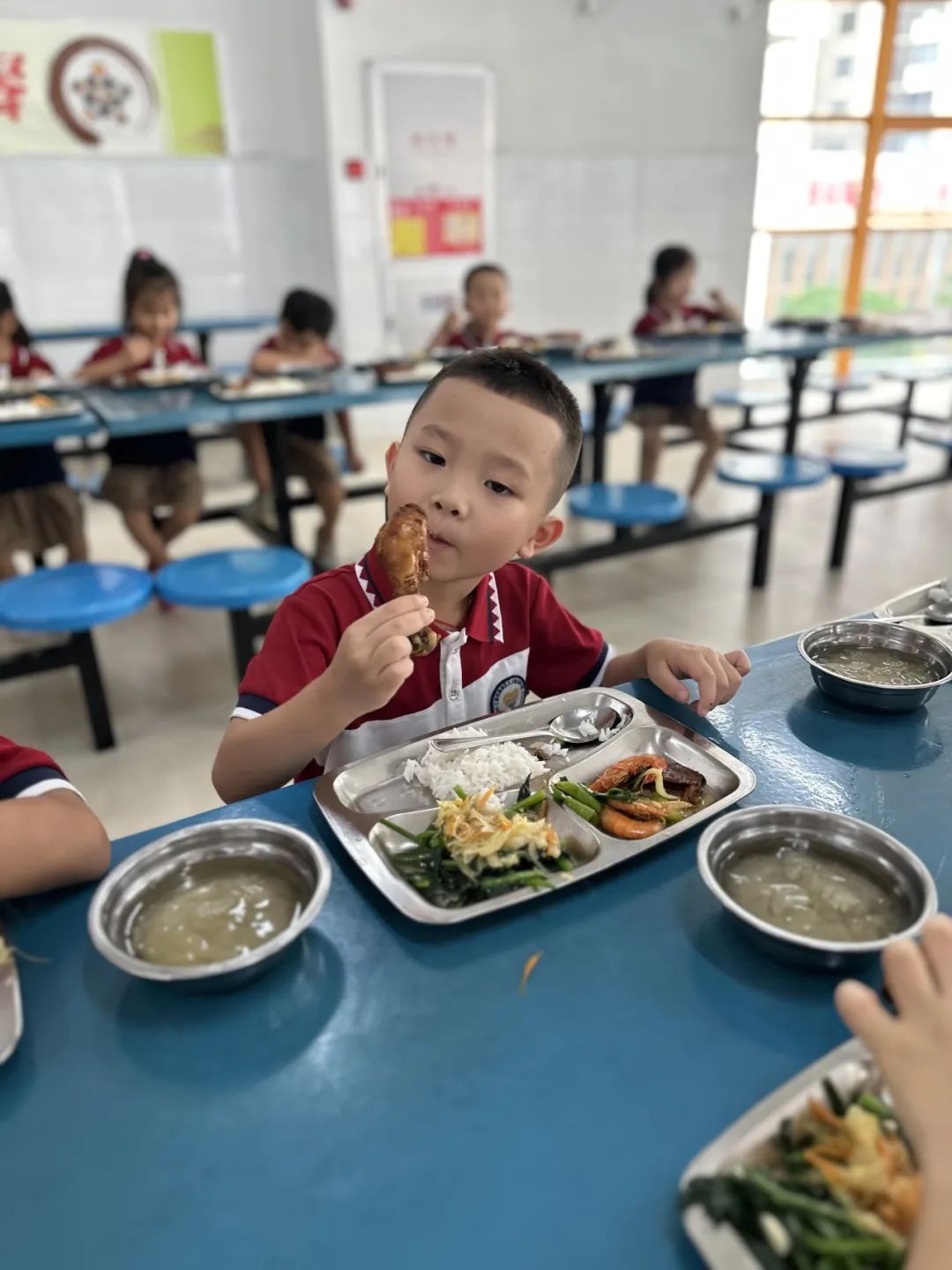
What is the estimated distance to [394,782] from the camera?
1157 mm

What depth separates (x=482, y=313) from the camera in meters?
4.84

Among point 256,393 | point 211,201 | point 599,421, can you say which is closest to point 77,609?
point 256,393

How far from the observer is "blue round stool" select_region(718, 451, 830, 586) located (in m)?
4.02

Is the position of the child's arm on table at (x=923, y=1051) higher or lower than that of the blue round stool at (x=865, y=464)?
higher

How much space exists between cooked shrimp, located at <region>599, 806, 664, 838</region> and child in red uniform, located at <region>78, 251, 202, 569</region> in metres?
3.49

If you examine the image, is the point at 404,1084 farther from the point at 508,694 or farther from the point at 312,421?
the point at 312,421

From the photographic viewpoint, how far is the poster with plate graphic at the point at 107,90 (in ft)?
19.2

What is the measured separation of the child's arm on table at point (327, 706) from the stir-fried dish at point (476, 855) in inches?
6.5

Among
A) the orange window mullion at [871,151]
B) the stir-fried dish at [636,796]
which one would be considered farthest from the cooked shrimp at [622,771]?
the orange window mullion at [871,151]

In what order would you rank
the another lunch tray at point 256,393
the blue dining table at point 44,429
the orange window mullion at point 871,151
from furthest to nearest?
the orange window mullion at point 871,151
the another lunch tray at point 256,393
the blue dining table at point 44,429

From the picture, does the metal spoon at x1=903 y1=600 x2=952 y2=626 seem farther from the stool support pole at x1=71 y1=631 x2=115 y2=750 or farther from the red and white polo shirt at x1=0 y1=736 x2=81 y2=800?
the stool support pole at x1=71 y1=631 x2=115 y2=750

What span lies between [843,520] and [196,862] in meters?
4.27

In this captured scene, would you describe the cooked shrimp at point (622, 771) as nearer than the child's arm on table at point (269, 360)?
Yes

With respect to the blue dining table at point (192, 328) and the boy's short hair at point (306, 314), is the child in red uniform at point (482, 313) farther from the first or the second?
the blue dining table at point (192, 328)
